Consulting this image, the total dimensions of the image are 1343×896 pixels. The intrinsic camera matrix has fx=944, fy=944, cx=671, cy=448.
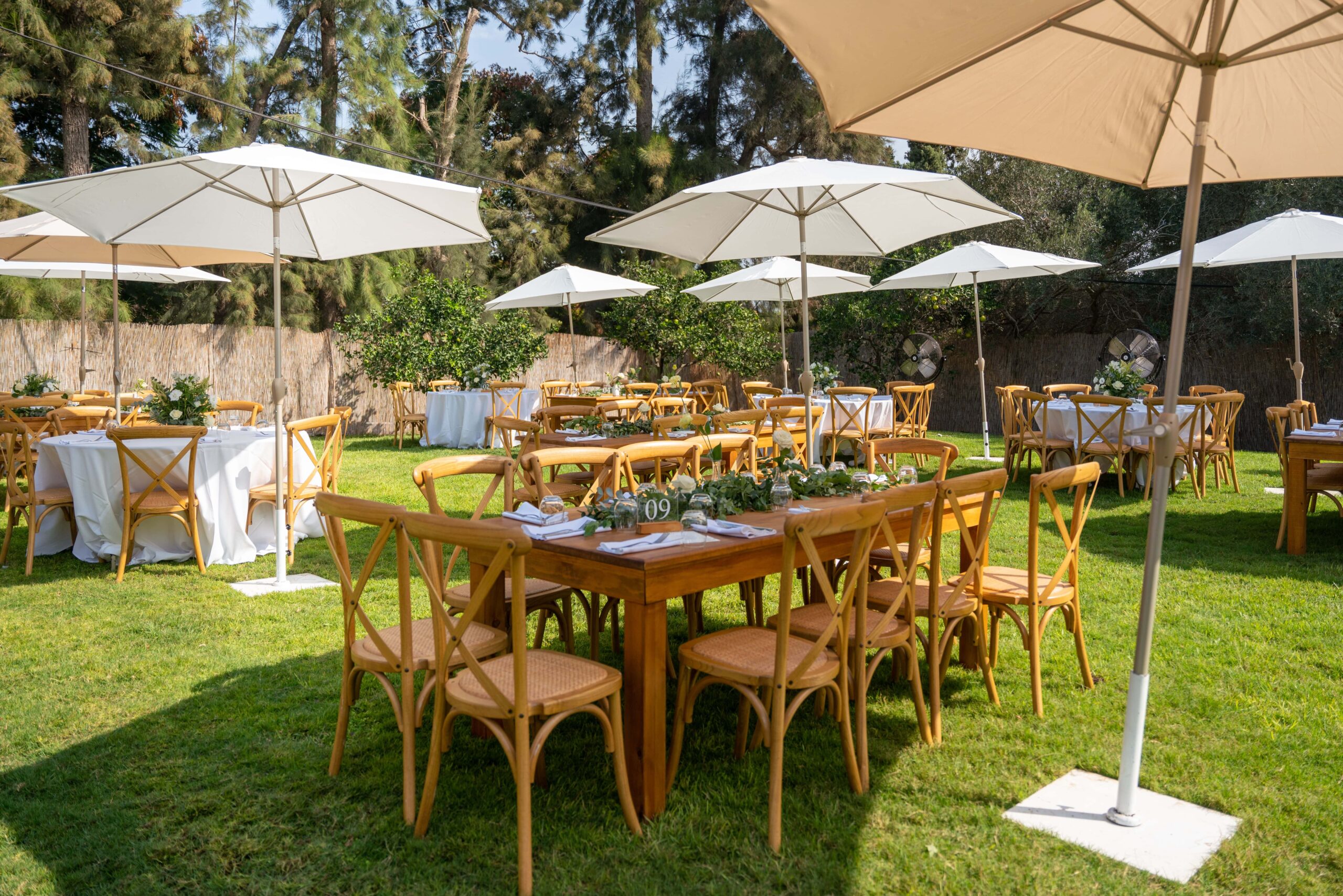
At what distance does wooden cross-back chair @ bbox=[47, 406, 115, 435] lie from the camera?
6801mm

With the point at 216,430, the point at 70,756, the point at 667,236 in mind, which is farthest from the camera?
the point at 216,430

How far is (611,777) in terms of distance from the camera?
289 cm

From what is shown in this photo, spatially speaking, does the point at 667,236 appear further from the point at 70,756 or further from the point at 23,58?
the point at 23,58

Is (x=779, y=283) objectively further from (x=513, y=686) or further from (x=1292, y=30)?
(x=513, y=686)

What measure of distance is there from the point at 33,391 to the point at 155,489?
409 cm

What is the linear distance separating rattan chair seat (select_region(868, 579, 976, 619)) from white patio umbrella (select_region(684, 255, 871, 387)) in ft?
20.7

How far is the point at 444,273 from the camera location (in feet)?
60.2

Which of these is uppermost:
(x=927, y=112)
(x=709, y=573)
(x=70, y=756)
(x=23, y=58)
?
(x=23, y=58)

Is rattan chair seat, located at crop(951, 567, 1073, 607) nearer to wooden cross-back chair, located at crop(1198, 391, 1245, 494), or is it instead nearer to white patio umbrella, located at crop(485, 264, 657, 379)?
wooden cross-back chair, located at crop(1198, 391, 1245, 494)

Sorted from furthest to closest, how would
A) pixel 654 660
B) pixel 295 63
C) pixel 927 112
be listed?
pixel 295 63
pixel 927 112
pixel 654 660

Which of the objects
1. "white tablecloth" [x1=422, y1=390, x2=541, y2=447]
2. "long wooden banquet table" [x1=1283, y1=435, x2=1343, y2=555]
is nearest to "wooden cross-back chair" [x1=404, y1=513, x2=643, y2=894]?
"long wooden banquet table" [x1=1283, y1=435, x2=1343, y2=555]

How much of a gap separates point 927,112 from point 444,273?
1657cm

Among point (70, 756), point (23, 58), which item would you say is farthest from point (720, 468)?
point (23, 58)

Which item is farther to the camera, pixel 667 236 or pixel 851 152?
pixel 851 152
